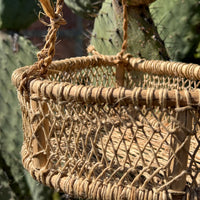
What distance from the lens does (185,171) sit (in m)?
0.43

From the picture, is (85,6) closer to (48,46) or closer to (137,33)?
(137,33)

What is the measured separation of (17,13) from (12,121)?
0.29 meters

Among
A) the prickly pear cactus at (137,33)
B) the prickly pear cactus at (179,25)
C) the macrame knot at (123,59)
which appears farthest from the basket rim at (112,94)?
the prickly pear cactus at (179,25)

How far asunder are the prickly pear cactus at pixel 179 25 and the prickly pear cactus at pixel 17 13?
13.8 inches

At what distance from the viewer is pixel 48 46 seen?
0.56m

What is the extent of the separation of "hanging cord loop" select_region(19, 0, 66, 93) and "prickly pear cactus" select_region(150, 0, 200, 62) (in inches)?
20.8

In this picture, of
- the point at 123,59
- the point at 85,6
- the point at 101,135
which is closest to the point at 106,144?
the point at 101,135

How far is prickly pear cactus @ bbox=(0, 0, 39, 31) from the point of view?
0.91 m

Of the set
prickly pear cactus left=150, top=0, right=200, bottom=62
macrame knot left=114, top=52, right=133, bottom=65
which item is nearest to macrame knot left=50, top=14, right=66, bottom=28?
macrame knot left=114, top=52, right=133, bottom=65

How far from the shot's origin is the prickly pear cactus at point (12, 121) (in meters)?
0.92

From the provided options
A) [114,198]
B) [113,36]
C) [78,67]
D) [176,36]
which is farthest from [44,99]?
[176,36]

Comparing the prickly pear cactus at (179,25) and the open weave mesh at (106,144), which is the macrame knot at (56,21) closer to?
the open weave mesh at (106,144)

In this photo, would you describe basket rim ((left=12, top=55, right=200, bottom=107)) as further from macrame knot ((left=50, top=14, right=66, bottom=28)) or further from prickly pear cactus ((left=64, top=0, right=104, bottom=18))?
prickly pear cactus ((left=64, top=0, right=104, bottom=18))

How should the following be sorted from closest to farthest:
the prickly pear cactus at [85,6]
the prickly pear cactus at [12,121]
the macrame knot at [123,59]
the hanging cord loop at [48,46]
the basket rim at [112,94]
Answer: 1. the basket rim at [112,94]
2. the hanging cord loop at [48,46]
3. the macrame knot at [123,59]
4. the prickly pear cactus at [12,121]
5. the prickly pear cactus at [85,6]
